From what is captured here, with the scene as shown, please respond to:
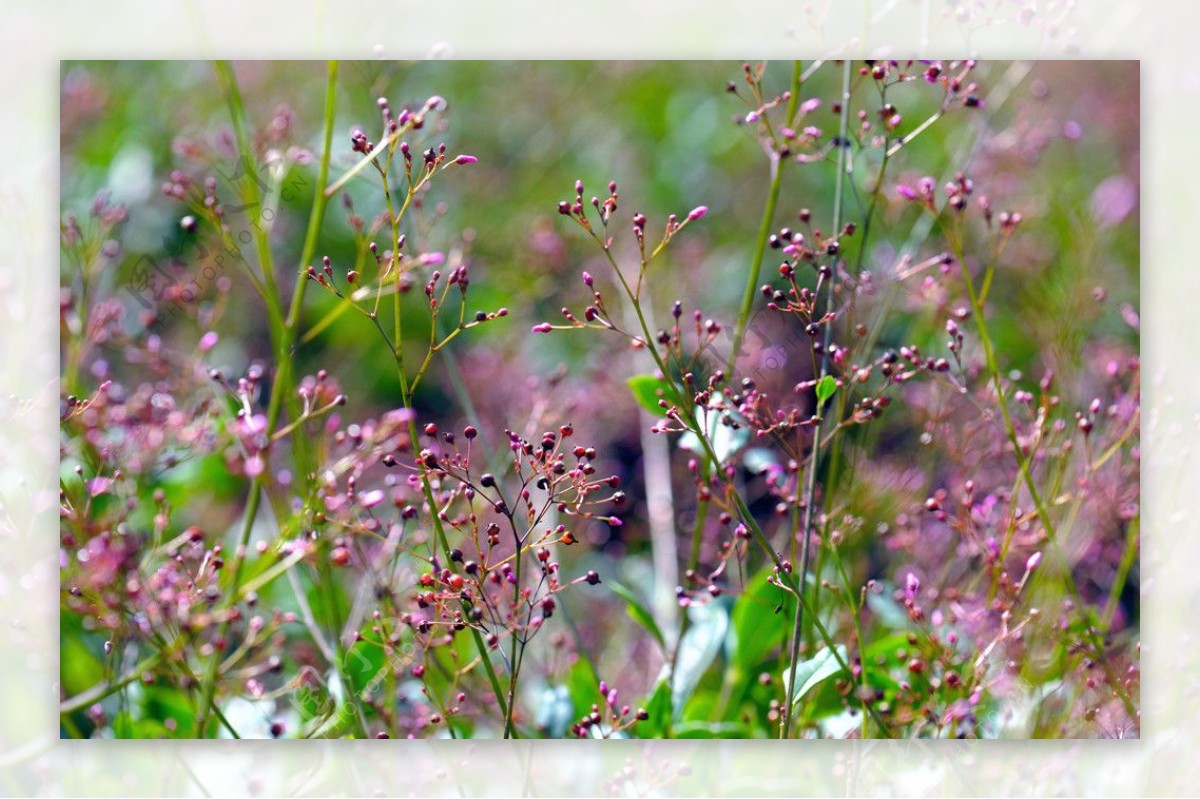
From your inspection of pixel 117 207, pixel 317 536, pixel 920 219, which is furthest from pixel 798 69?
pixel 117 207

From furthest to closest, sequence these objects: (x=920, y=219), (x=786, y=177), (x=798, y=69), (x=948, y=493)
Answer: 1. (x=786, y=177)
2. (x=920, y=219)
3. (x=948, y=493)
4. (x=798, y=69)

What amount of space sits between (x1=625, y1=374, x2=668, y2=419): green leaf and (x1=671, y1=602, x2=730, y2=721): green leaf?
0.41 meters

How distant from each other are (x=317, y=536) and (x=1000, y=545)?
118 centimetres

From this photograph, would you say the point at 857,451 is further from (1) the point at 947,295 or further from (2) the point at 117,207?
(2) the point at 117,207

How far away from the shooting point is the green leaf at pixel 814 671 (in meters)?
1.67

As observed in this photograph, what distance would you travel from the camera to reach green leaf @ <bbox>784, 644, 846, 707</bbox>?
65.6 inches

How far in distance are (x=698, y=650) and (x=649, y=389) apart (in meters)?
0.53

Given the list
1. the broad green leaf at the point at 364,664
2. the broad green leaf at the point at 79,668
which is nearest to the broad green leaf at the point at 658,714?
the broad green leaf at the point at 364,664

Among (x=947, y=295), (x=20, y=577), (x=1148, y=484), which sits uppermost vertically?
(x=947, y=295)

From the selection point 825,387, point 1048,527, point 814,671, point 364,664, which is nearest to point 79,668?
point 364,664

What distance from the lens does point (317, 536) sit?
1725 millimetres

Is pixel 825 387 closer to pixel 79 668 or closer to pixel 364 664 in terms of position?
pixel 364 664

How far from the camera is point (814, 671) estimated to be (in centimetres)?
168

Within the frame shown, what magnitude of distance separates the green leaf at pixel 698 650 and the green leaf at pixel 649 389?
408 mm
